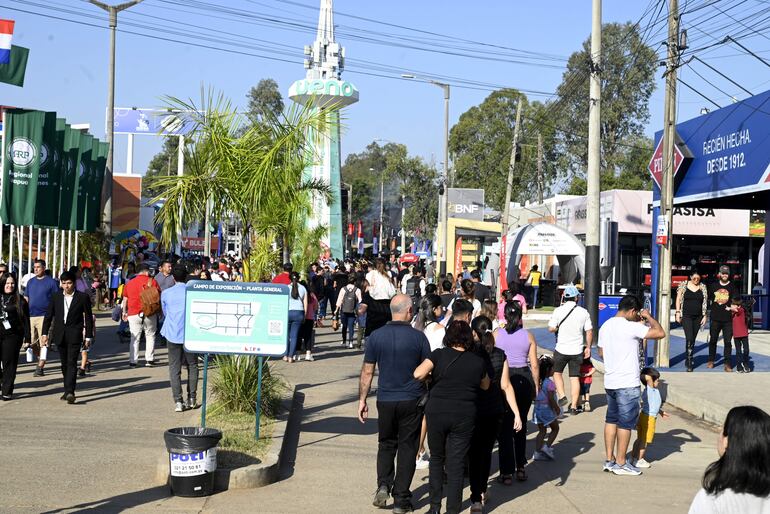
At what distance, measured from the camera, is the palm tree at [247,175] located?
13.6 meters

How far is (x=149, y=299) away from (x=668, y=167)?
9.54m

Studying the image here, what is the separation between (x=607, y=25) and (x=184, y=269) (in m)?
55.9

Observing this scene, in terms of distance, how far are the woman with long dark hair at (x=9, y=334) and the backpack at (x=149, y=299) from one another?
Result: 10.7 ft

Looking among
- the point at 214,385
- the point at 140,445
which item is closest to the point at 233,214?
the point at 214,385

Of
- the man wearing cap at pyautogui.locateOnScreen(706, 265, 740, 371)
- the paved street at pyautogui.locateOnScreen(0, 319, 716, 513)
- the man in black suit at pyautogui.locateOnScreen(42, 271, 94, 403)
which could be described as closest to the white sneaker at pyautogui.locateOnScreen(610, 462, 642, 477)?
the paved street at pyautogui.locateOnScreen(0, 319, 716, 513)

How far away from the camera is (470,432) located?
789 centimetres

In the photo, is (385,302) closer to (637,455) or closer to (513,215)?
(637,455)

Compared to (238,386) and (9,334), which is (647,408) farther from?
(9,334)

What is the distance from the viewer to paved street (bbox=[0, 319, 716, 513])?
8508 mm

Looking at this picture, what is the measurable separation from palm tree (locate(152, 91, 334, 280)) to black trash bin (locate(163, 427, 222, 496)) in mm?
5560

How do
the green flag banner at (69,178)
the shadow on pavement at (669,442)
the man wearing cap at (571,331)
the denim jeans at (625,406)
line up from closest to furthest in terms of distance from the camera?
the denim jeans at (625,406)
the shadow on pavement at (669,442)
the man wearing cap at (571,331)
the green flag banner at (69,178)

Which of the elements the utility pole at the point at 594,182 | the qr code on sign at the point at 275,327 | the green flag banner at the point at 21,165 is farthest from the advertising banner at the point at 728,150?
the green flag banner at the point at 21,165

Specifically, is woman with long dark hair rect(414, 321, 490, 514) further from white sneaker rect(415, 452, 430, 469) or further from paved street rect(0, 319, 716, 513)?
white sneaker rect(415, 452, 430, 469)

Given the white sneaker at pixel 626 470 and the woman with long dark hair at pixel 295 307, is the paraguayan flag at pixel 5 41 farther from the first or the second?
the white sneaker at pixel 626 470
